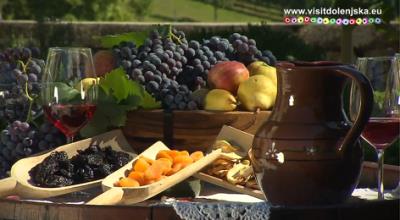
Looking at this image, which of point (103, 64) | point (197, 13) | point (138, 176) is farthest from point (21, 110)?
point (197, 13)

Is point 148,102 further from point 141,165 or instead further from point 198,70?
point 141,165

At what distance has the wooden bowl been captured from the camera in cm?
200

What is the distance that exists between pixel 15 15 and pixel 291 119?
32.9 ft

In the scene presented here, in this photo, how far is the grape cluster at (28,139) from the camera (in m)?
2.03

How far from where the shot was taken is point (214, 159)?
1726 mm

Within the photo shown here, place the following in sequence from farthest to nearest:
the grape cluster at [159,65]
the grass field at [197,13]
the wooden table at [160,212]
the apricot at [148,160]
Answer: the grass field at [197,13] → the grape cluster at [159,65] → the apricot at [148,160] → the wooden table at [160,212]

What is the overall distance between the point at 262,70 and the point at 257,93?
0.56 feet

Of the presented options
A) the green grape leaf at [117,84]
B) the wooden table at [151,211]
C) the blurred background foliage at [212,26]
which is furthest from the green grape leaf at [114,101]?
the blurred background foliage at [212,26]

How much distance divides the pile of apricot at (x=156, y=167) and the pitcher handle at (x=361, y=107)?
0.40m

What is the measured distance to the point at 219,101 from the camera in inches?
79.3

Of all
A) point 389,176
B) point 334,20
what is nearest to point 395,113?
point 389,176

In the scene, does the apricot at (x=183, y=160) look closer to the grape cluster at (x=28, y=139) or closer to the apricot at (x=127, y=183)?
the apricot at (x=127, y=183)

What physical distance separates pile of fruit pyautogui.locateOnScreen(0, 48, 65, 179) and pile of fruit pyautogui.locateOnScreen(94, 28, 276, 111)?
0.65 ft

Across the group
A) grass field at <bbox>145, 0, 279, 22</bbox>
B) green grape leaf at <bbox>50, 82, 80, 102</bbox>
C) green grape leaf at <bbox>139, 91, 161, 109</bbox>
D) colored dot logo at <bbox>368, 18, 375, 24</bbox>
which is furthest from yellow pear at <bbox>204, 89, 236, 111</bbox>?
grass field at <bbox>145, 0, 279, 22</bbox>
